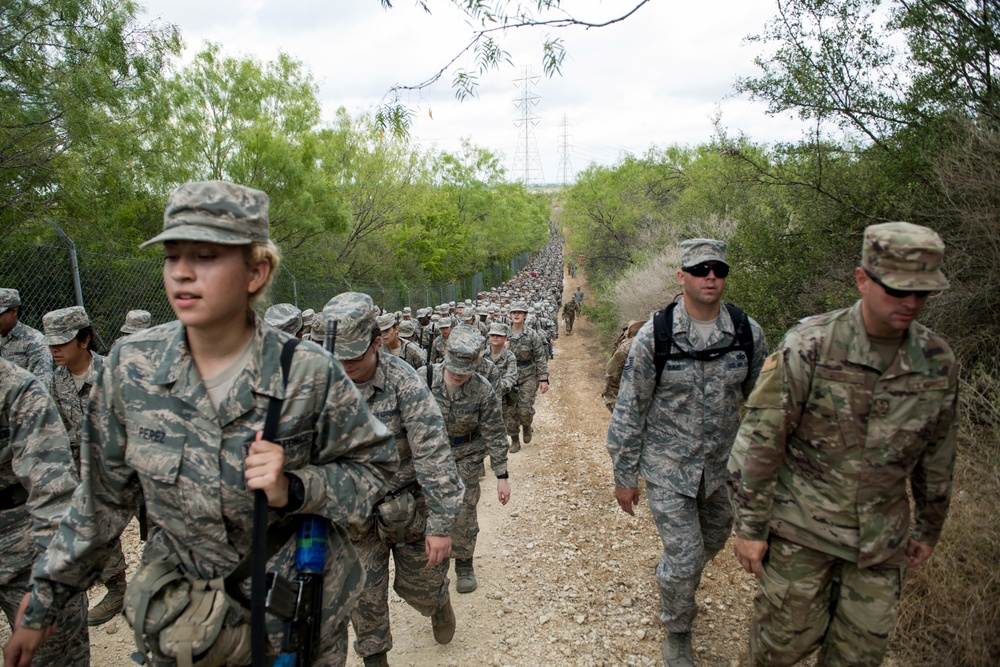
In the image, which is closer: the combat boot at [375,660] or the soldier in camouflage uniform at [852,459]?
the soldier in camouflage uniform at [852,459]

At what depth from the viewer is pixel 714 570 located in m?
5.12

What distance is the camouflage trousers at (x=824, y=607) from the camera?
2.61 m

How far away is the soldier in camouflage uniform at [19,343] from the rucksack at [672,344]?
14.4 feet

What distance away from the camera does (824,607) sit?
9.05 ft

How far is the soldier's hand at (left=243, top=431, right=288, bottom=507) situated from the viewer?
1.76m

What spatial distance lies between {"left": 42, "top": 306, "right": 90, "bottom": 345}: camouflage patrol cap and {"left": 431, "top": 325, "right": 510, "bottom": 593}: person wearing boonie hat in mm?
2801

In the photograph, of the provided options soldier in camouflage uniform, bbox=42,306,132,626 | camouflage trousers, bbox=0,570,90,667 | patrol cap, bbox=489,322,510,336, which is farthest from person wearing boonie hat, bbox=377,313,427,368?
camouflage trousers, bbox=0,570,90,667

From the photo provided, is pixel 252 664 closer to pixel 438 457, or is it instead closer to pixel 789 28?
pixel 438 457

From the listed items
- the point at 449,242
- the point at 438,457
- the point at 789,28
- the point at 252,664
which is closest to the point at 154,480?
the point at 252,664

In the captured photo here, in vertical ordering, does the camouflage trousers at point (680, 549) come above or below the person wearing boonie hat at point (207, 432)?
below

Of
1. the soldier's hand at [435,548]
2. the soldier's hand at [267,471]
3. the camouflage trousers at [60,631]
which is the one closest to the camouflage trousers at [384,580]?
the soldier's hand at [435,548]

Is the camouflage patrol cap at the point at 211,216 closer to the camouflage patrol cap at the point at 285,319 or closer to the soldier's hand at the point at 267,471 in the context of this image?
the soldier's hand at the point at 267,471

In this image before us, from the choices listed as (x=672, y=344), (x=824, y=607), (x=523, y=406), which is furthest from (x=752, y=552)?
(x=523, y=406)

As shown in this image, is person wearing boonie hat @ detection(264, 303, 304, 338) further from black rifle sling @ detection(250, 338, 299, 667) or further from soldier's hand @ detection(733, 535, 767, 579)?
soldier's hand @ detection(733, 535, 767, 579)
